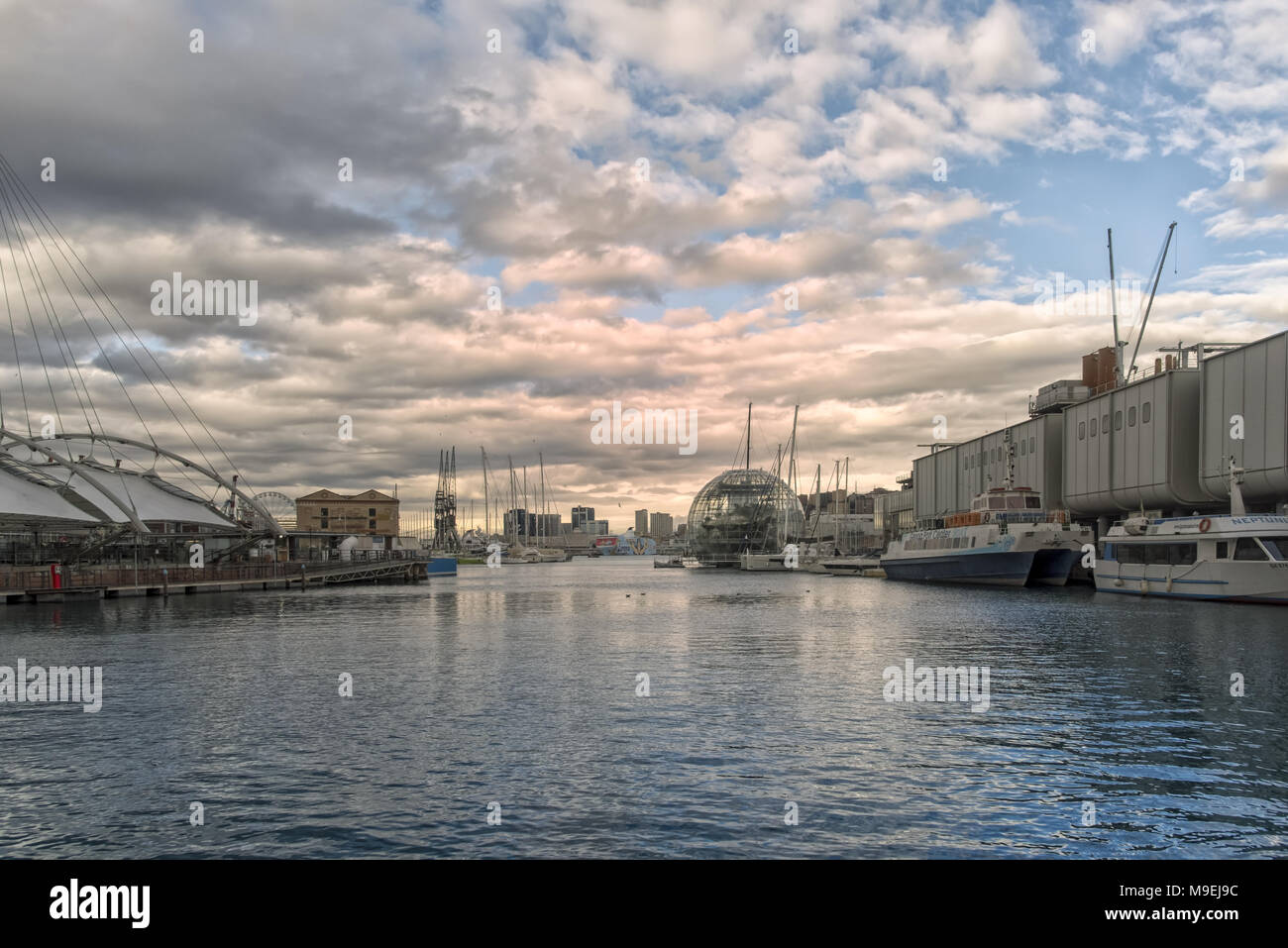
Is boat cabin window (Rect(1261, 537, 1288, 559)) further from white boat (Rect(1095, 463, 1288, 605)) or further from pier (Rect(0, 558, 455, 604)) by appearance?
pier (Rect(0, 558, 455, 604))

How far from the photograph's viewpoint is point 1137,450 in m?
83.2

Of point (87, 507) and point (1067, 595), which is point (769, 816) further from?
point (87, 507)

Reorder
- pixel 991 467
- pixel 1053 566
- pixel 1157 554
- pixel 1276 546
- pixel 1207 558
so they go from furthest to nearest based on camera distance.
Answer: pixel 991 467
pixel 1053 566
pixel 1157 554
pixel 1207 558
pixel 1276 546

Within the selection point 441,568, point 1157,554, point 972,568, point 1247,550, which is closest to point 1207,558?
point 1247,550

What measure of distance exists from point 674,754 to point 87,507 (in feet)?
304

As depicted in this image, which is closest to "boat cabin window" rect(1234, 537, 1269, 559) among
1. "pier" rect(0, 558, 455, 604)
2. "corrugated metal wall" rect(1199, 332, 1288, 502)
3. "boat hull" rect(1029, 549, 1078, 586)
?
"corrugated metal wall" rect(1199, 332, 1288, 502)

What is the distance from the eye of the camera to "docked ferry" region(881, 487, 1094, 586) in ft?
287

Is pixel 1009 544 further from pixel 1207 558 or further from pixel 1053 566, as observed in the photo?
pixel 1207 558

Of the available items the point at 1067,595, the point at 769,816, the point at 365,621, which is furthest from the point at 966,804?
the point at 1067,595

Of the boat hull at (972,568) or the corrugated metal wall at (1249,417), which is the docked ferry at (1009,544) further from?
the corrugated metal wall at (1249,417)

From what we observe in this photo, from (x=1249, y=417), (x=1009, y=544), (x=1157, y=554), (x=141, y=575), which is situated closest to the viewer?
(x=1249, y=417)

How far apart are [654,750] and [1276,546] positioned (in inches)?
2174

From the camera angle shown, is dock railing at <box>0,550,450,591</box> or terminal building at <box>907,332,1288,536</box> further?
dock railing at <box>0,550,450,591</box>

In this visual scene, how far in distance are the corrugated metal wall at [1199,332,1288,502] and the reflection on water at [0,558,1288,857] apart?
28384 mm
